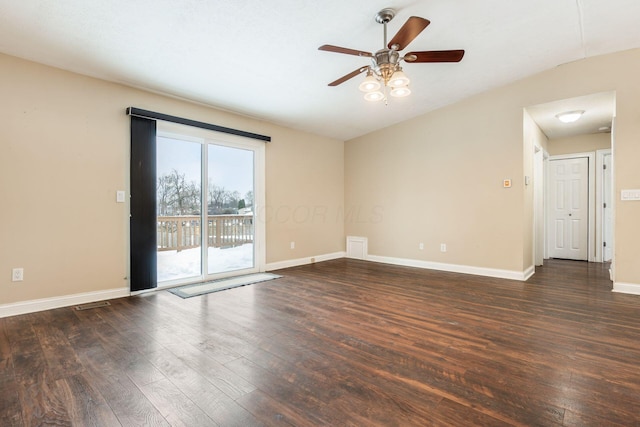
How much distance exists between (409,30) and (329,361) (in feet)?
8.45

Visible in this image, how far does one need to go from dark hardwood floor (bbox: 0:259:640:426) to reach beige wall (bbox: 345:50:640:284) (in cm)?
120

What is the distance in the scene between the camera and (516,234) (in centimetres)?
451

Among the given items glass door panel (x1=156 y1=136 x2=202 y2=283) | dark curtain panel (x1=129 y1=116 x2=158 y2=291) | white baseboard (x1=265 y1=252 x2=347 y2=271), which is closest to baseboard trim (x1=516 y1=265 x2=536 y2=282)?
white baseboard (x1=265 y1=252 x2=347 y2=271)

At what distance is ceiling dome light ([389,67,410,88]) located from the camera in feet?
8.93

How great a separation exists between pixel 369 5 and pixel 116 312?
3.85 metres

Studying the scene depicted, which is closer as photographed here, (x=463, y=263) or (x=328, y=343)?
(x=328, y=343)

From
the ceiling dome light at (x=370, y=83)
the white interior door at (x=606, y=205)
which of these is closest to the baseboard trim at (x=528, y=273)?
the white interior door at (x=606, y=205)

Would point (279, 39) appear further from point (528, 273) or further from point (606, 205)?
point (606, 205)

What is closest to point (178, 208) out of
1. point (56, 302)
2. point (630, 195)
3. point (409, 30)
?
point (56, 302)

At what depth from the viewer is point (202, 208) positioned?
445 centimetres

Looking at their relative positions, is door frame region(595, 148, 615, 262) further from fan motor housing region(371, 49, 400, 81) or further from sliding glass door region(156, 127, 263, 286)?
sliding glass door region(156, 127, 263, 286)

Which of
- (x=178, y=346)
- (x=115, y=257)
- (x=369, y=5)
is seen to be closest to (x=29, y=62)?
(x=115, y=257)

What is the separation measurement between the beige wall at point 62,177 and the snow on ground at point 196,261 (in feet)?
1.82

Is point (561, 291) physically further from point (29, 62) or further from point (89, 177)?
point (29, 62)
